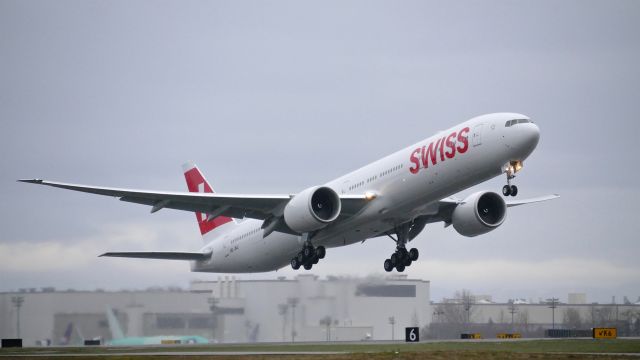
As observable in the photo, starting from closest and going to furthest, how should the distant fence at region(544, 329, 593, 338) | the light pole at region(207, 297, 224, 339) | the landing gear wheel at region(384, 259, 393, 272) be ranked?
the landing gear wheel at region(384, 259, 393, 272)
the light pole at region(207, 297, 224, 339)
the distant fence at region(544, 329, 593, 338)

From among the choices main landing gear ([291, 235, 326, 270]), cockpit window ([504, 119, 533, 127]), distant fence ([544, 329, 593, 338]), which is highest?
cockpit window ([504, 119, 533, 127])

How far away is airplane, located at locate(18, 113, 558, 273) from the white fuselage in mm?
45

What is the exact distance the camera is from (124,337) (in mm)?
56188

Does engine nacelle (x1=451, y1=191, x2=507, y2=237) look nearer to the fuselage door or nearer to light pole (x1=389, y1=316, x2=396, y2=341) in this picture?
the fuselage door

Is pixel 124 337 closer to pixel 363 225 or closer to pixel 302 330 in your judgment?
pixel 302 330

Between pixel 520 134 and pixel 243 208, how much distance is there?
15321 mm

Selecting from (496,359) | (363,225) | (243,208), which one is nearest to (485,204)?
(363,225)

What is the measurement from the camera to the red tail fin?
2431 inches

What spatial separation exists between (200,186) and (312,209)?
18126mm

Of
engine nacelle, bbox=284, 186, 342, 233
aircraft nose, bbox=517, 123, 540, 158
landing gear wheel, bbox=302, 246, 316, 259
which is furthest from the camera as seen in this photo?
landing gear wheel, bbox=302, 246, 316, 259

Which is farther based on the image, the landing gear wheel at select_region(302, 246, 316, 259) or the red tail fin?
the red tail fin

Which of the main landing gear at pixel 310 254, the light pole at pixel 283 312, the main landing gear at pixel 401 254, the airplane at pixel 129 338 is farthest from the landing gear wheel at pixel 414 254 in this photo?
the airplane at pixel 129 338

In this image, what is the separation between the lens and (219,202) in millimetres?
49406

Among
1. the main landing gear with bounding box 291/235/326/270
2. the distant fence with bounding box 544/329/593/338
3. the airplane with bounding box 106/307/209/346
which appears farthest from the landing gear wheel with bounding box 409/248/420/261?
the distant fence with bounding box 544/329/593/338
